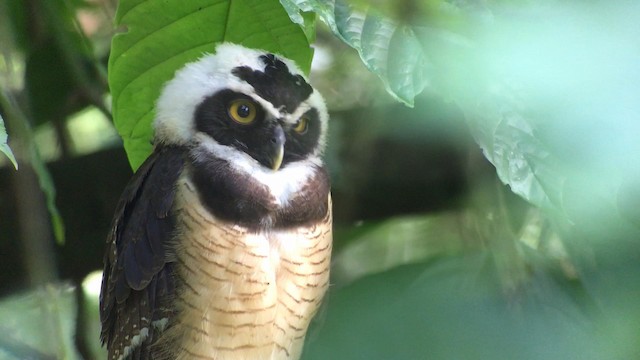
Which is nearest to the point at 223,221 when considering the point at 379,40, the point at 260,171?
the point at 260,171

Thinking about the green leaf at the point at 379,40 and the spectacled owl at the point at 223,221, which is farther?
the spectacled owl at the point at 223,221

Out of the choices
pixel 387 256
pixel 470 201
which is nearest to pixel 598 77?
pixel 470 201

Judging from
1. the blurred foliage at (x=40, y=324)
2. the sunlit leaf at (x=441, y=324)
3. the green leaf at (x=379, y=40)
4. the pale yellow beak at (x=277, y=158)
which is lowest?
the blurred foliage at (x=40, y=324)

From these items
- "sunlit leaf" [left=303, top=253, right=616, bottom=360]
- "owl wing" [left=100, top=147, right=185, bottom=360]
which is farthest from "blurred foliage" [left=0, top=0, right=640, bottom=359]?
"owl wing" [left=100, top=147, right=185, bottom=360]

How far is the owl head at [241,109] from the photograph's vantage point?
1330 millimetres

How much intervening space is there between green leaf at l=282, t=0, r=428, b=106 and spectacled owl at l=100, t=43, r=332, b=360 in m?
0.42

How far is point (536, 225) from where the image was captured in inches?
54.4

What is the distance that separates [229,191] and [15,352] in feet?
1.93

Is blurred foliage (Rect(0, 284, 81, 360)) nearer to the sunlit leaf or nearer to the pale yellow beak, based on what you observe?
the pale yellow beak

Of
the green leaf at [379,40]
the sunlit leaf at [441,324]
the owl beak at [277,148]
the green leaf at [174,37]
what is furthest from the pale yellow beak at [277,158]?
the sunlit leaf at [441,324]

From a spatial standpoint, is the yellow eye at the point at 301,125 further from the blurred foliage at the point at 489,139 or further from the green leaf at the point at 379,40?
the green leaf at the point at 379,40

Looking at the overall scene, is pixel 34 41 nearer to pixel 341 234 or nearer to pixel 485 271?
pixel 341 234

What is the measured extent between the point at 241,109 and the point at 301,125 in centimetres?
11

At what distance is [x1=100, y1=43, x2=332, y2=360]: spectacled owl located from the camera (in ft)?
4.35
